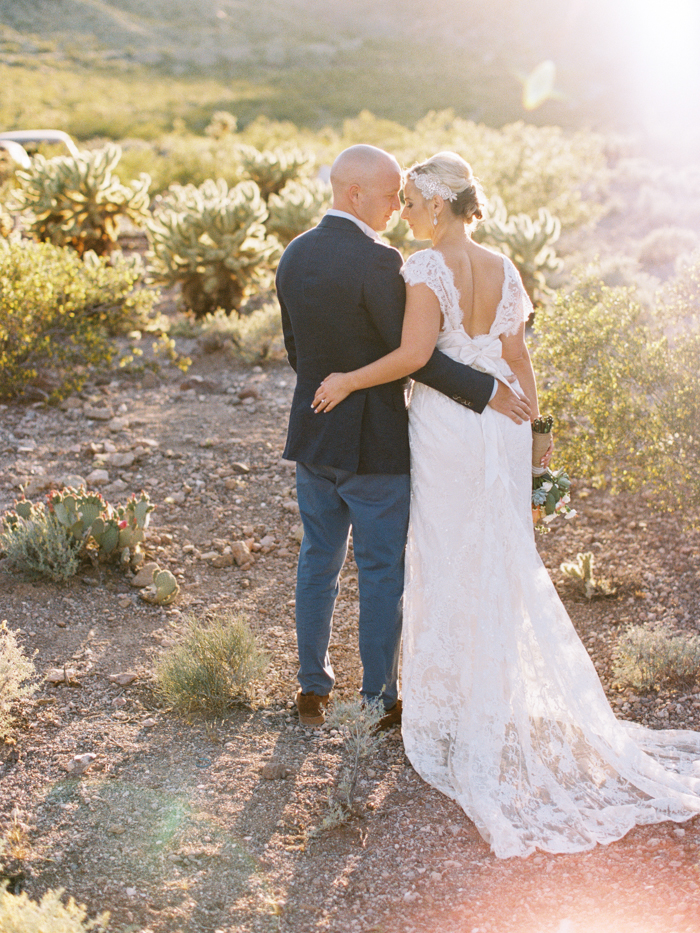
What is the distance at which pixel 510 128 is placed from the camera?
47.3ft

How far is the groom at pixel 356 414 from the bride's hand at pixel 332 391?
35 millimetres

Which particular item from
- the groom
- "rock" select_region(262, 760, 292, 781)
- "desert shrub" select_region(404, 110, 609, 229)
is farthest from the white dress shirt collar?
"desert shrub" select_region(404, 110, 609, 229)

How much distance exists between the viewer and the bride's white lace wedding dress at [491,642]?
9.12 ft

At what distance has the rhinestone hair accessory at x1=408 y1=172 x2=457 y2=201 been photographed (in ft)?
9.07

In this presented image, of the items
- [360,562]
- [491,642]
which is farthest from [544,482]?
[360,562]

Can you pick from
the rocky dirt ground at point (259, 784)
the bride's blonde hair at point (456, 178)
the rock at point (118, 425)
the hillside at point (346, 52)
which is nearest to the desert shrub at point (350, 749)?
the rocky dirt ground at point (259, 784)

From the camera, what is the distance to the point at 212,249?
7.84 m

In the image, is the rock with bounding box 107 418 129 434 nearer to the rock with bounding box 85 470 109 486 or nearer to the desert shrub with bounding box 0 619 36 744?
the rock with bounding box 85 470 109 486

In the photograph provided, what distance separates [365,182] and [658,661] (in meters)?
2.33

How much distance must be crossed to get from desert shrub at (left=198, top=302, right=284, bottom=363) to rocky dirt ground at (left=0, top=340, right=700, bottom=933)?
8.04 feet

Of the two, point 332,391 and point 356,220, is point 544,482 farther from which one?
point 356,220

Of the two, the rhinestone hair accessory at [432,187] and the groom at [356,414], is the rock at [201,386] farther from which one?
the rhinestone hair accessory at [432,187]

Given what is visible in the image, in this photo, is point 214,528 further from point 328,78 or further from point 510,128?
point 328,78

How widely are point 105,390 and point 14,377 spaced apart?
2.37 ft
